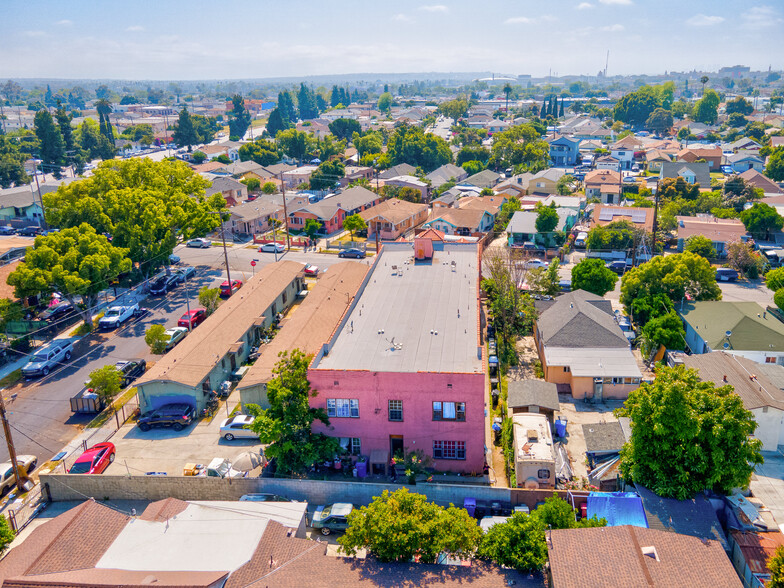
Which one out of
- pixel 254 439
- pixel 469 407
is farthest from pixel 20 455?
pixel 469 407

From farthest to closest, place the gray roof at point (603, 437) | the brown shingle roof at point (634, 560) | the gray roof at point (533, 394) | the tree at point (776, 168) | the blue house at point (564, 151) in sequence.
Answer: the blue house at point (564, 151) → the tree at point (776, 168) → the gray roof at point (533, 394) → the gray roof at point (603, 437) → the brown shingle roof at point (634, 560)

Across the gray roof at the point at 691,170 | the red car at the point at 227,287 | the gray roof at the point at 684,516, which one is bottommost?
the red car at the point at 227,287

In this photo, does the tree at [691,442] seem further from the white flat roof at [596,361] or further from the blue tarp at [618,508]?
the white flat roof at [596,361]

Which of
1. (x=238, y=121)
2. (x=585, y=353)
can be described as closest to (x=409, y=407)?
(x=585, y=353)

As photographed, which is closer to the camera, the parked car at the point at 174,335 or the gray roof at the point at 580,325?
the gray roof at the point at 580,325

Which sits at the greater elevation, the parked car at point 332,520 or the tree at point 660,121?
the tree at point 660,121

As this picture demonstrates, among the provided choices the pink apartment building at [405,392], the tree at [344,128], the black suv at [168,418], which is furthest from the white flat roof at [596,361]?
the tree at [344,128]

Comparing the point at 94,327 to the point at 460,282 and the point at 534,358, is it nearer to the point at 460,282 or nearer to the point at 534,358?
the point at 460,282
